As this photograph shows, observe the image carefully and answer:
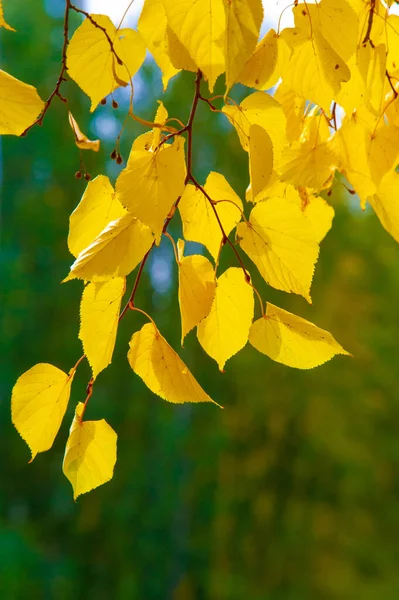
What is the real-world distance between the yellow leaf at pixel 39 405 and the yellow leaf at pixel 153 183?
95mm

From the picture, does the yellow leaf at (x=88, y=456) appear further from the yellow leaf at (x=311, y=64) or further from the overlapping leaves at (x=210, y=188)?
the yellow leaf at (x=311, y=64)

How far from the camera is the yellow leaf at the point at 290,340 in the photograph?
0.34 meters

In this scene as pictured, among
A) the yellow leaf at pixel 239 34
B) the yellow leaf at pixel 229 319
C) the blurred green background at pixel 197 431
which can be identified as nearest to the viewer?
the yellow leaf at pixel 239 34

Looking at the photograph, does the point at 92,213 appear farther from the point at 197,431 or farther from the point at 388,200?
the point at 197,431

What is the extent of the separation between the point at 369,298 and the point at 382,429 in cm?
78

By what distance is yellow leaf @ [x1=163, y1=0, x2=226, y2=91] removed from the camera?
27cm

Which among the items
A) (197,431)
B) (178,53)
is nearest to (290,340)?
(178,53)

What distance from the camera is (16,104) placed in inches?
10.9

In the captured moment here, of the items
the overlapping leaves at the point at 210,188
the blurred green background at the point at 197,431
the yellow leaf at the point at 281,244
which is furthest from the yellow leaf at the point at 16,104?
the blurred green background at the point at 197,431

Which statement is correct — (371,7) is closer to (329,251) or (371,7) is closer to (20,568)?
(20,568)

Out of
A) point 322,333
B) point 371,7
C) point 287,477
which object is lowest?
point 287,477

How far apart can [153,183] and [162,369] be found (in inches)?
3.2

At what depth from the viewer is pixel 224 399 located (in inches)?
169

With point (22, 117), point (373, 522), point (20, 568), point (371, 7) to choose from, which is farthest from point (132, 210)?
point (373, 522)
